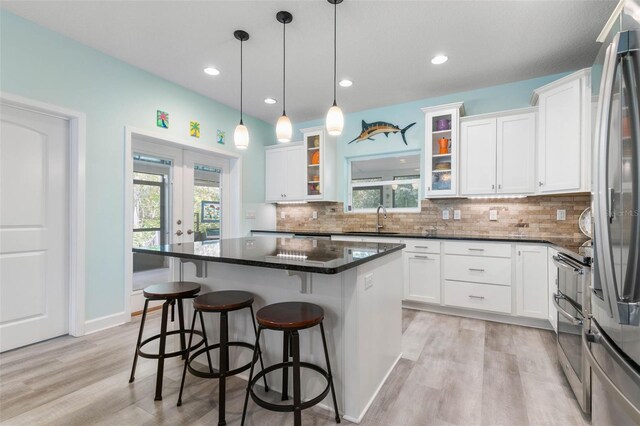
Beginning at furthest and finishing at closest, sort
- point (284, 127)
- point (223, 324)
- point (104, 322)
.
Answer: point (104, 322), point (284, 127), point (223, 324)

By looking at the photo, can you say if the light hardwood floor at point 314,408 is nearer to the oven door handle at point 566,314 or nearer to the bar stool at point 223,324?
the bar stool at point 223,324

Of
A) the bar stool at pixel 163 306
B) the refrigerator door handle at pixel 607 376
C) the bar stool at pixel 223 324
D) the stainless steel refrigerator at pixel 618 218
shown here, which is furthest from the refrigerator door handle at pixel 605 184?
the bar stool at pixel 163 306

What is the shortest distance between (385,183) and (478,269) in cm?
181

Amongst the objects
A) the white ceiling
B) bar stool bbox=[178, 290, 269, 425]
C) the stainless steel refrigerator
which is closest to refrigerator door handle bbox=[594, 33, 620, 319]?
the stainless steel refrigerator

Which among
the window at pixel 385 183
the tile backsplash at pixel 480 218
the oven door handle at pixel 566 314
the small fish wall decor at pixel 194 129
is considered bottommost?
the oven door handle at pixel 566 314

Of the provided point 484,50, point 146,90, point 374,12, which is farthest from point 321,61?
point 146,90

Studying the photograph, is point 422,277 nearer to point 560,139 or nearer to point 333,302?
point 560,139

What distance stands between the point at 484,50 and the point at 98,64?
382cm

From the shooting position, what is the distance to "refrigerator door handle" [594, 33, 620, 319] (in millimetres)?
1023

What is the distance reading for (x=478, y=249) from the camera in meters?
3.37

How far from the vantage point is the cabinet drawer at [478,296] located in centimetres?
324

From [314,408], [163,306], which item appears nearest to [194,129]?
[163,306]

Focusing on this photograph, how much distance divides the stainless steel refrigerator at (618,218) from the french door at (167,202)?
10.9ft

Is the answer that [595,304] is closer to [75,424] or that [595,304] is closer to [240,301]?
[240,301]
